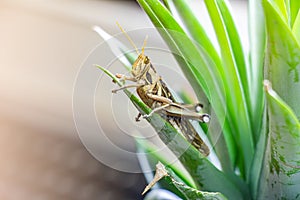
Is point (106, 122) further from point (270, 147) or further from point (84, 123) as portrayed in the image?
point (270, 147)

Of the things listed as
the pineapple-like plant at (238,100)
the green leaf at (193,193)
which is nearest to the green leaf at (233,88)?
the pineapple-like plant at (238,100)

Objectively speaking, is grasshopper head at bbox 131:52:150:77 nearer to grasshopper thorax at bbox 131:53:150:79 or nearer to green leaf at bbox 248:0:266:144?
grasshopper thorax at bbox 131:53:150:79

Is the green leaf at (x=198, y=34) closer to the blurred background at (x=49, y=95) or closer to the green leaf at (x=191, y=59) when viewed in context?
the green leaf at (x=191, y=59)

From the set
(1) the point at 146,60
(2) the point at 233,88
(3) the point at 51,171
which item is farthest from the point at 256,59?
(3) the point at 51,171

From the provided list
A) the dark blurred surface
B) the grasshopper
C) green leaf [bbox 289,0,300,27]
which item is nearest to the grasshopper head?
the grasshopper

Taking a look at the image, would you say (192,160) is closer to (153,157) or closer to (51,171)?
(153,157)

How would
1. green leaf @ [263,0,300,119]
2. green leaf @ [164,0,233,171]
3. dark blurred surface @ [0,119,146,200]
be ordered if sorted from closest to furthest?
green leaf @ [263,0,300,119]
green leaf @ [164,0,233,171]
dark blurred surface @ [0,119,146,200]

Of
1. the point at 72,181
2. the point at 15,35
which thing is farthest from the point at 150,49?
the point at 15,35
